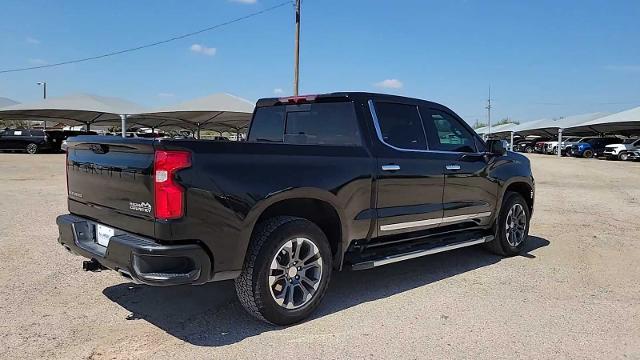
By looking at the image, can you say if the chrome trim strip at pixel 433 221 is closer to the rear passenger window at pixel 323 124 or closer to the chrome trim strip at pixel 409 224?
the chrome trim strip at pixel 409 224

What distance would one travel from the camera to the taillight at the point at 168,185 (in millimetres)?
3518

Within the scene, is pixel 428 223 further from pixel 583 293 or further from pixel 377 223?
pixel 583 293

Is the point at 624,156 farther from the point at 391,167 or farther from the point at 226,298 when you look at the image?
the point at 226,298

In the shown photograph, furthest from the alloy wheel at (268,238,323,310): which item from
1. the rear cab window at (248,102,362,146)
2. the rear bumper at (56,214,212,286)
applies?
the rear cab window at (248,102,362,146)

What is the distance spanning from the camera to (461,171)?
19.1 ft

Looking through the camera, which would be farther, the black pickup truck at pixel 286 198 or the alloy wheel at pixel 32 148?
the alloy wheel at pixel 32 148

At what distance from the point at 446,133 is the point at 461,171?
0.45 m

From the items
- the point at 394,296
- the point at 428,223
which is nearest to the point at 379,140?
the point at 428,223

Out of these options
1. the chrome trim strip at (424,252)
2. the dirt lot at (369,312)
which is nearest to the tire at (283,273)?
the dirt lot at (369,312)

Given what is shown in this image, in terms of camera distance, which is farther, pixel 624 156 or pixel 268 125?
pixel 624 156

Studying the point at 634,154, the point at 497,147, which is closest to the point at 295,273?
the point at 497,147

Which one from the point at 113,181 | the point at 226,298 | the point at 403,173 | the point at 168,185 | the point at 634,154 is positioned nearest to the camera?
the point at 168,185

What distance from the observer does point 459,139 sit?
6031 millimetres

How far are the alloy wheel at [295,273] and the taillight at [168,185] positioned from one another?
0.91m
